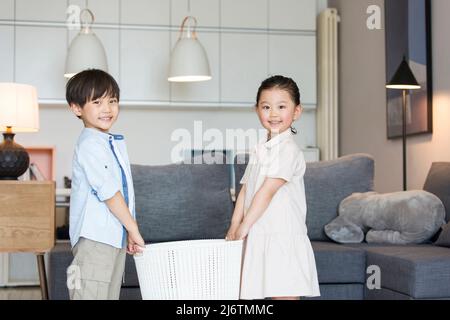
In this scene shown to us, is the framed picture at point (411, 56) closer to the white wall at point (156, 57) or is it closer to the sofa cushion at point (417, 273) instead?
the white wall at point (156, 57)

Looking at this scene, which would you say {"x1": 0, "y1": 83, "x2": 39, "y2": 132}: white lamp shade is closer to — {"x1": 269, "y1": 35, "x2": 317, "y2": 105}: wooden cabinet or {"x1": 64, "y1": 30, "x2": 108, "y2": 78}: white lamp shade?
{"x1": 64, "y1": 30, "x2": 108, "y2": 78}: white lamp shade

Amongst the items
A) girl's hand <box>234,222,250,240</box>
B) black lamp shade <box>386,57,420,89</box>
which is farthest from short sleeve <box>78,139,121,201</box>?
black lamp shade <box>386,57,420,89</box>

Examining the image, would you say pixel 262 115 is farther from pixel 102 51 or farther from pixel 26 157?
pixel 102 51

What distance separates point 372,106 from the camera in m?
5.14

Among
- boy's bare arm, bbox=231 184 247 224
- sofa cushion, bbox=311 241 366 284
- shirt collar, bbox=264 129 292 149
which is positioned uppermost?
shirt collar, bbox=264 129 292 149

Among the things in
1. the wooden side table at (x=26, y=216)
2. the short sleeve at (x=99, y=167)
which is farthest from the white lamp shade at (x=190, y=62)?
the short sleeve at (x=99, y=167)

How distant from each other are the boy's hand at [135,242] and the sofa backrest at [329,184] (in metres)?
1.49

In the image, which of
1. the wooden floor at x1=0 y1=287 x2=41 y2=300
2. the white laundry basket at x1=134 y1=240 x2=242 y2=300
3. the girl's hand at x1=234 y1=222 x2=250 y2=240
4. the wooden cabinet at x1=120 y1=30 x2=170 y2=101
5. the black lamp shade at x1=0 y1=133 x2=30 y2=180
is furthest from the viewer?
the wooden cabinet at x1=120 y1=30 x2=170 y2=101

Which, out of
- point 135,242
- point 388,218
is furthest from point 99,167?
point 388,218

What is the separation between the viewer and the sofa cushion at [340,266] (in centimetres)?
312

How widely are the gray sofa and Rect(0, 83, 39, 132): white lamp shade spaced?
553mm

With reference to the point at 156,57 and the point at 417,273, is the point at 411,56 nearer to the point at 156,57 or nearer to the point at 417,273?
the point at 156,57

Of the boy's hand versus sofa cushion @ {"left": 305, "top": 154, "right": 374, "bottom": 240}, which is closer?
the boy's hand

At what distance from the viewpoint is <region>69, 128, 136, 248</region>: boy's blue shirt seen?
207 cm
